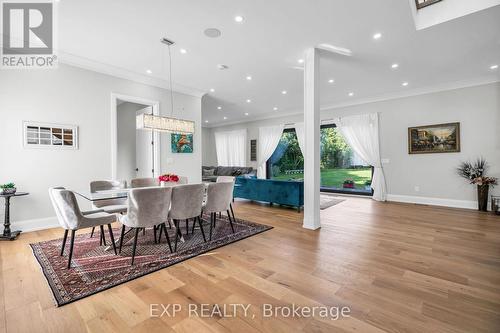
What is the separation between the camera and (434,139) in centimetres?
568

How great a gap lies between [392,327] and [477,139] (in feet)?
19.2

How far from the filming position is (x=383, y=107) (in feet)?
21.1

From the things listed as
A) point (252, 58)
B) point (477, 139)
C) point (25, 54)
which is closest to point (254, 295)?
point (252, 58)

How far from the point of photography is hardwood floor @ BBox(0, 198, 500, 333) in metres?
1.63

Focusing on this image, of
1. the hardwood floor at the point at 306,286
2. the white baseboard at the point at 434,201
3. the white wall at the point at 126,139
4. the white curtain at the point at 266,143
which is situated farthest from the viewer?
the white curtain at the point at 266,143

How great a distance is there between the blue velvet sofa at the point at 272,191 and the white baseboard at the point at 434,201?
3.11 m

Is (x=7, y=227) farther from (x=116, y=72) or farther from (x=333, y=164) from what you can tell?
(x=333, y=164)

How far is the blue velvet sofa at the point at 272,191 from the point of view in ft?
17.0

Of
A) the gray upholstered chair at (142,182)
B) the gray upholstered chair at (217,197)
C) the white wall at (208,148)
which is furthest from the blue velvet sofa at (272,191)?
the white wall at (208,148)

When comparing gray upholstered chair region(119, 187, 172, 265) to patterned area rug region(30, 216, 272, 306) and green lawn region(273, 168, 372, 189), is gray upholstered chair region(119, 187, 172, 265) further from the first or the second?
green lawn region(273, 168, 372, 189)

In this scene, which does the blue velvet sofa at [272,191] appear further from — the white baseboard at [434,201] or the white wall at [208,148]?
the white wall at [208,148]

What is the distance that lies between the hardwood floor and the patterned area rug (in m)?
0.11

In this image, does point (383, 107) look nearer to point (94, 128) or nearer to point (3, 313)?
point (94, 128)

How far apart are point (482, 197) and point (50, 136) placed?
28.9 feet
